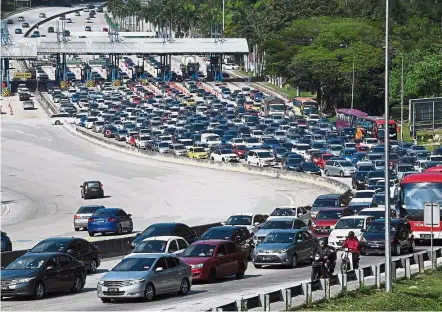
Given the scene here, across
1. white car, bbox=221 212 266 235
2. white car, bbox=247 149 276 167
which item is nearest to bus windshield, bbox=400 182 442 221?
white car, bbox=221 212 266 235

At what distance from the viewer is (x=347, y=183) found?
84125mm

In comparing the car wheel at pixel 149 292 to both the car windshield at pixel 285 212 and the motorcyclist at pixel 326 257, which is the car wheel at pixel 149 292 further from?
the car windshield at pixel 285 212

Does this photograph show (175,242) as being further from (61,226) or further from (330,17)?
(330,17)

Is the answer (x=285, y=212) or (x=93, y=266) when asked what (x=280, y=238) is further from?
(x=285, y=212)

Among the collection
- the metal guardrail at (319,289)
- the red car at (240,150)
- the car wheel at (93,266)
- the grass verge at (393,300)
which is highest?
the red car at (240,150)

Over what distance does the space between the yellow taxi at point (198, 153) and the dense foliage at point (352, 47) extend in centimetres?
3006

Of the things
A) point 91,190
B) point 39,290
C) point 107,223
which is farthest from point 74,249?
point 91,190

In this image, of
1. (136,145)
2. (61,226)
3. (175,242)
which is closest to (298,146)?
(136,145)

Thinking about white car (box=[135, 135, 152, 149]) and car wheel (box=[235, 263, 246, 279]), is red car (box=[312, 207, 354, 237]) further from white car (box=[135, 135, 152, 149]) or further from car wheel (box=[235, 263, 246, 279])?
white car (box=[135, 135, 152, 149])

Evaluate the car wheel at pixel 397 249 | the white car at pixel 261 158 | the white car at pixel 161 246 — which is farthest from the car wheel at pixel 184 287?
the white car at pixel 261 158

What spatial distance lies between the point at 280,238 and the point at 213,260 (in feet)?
16.8

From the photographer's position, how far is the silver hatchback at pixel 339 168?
8826 cm

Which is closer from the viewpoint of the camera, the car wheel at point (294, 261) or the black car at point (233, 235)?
the car wheel at point (294, 261)

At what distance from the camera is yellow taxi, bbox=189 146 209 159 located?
105000 mm
